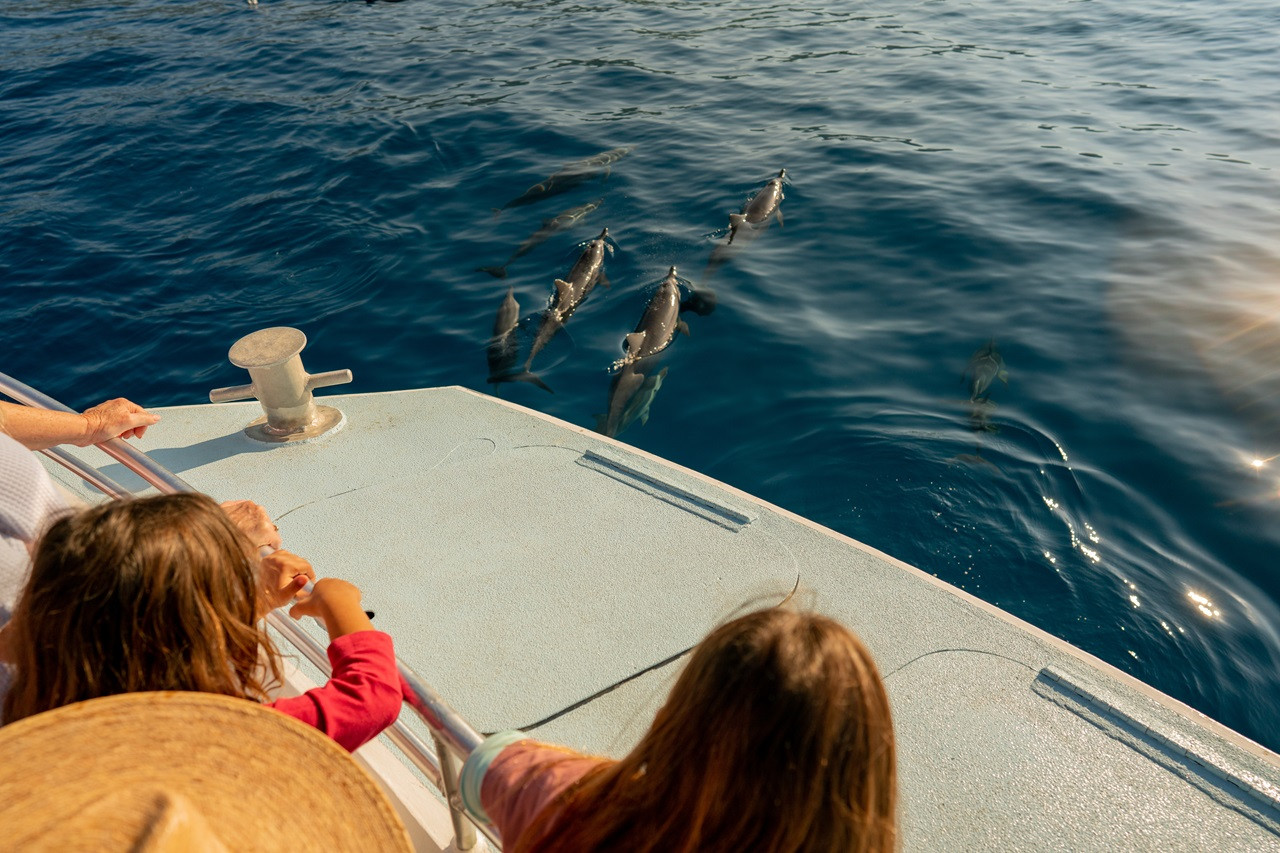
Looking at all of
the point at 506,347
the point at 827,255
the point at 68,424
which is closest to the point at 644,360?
the point at 506,347

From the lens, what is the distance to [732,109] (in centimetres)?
1299

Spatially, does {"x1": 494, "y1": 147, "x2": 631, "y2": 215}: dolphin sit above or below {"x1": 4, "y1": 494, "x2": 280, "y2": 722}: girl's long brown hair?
below

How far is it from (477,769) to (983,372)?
5.51 metres

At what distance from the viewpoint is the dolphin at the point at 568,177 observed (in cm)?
1033

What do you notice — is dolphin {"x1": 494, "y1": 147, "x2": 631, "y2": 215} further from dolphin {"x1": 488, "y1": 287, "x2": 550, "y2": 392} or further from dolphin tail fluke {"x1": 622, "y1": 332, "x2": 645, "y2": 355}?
dolphin tail fluke {"x1": 622, "y1": 332, "x2": 645, "y2": 355}

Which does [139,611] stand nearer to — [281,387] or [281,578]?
[281,578]

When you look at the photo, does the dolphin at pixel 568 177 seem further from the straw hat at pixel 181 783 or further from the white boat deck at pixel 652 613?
the straw hat at pixel 181 783

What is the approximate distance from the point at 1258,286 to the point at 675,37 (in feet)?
39.1

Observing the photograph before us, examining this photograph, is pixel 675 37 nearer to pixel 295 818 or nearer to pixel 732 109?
pixel 732 109

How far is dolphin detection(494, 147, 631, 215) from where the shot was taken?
10.3 meters

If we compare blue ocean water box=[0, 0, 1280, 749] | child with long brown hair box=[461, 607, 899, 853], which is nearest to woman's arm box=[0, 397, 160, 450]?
child with long brown hair box=[461, 607, 899, 853]

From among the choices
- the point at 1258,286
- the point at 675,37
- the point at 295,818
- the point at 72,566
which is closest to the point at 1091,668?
the point at 295,818

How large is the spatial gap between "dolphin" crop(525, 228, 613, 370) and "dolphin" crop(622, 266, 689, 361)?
26.4 inches

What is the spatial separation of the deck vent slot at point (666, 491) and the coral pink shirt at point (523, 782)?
2.38 meters
